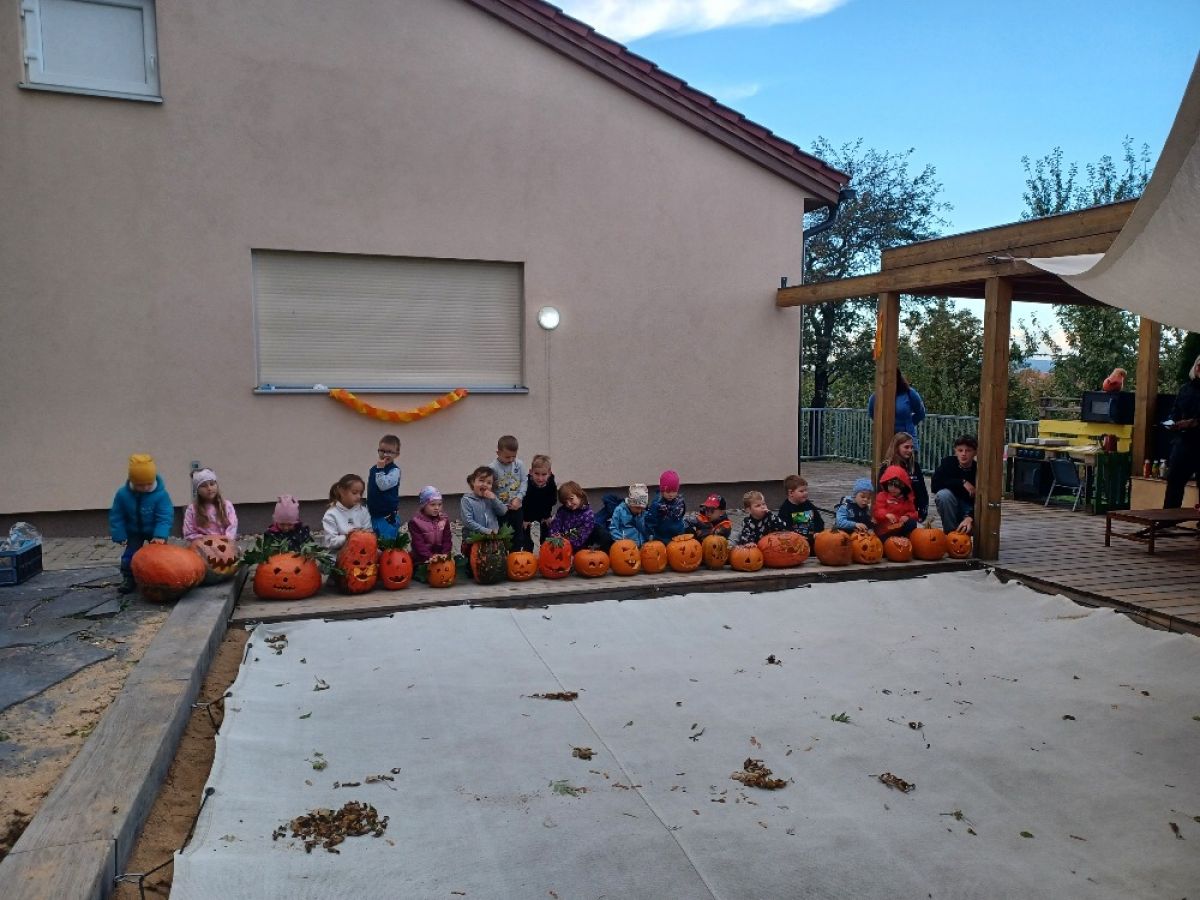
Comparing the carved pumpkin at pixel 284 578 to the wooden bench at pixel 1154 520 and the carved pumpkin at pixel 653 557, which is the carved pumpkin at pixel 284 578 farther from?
the wooden bench at pixel 1154 520

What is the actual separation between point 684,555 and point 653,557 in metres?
0.25

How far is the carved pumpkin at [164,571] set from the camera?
5.56 metres

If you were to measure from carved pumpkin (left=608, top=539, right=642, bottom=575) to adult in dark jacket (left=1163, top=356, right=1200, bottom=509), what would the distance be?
18.5ft

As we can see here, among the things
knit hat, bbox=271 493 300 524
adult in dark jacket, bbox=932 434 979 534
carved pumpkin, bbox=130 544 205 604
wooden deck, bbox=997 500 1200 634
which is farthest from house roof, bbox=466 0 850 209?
carved pumpkin, bbox=130 544 205 604

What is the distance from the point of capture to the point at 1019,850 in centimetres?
307

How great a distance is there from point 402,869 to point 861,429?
1522 cm

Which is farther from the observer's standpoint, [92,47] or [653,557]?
[92,47]

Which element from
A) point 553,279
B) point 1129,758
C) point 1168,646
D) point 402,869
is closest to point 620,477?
point 553,279

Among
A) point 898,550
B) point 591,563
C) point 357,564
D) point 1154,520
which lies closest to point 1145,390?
point 1154,520

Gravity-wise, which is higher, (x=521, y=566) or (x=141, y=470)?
(x=141, y=470)

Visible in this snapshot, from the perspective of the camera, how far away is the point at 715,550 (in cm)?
693

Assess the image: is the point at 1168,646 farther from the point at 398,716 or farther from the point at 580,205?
the point at 580,205

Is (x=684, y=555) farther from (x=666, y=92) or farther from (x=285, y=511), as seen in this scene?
Answer: (x=666, y=92)

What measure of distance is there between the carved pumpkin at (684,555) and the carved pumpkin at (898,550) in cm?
168
